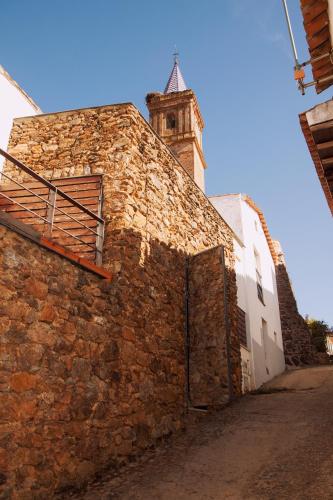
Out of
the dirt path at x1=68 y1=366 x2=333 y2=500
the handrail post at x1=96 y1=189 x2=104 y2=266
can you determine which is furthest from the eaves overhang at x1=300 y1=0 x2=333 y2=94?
the dirt path at x1=68 y1=366 x2=333 y2=500

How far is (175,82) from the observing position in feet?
103

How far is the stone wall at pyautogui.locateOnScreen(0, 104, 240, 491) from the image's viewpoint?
537 centimetres

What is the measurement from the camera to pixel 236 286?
1169 centimetres

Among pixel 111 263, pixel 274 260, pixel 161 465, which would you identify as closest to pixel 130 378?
pixel 161 465

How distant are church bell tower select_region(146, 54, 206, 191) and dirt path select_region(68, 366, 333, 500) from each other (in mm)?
19807

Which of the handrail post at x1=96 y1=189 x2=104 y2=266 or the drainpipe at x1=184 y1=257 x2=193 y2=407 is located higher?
the handrail post at x1=96 y1=189 x2=104 y2=266

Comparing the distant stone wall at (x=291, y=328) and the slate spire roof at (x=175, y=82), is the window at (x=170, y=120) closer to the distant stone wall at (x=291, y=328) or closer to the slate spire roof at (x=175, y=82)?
the slate spire roof at (x=175, y=82)

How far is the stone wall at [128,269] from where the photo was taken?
5371 mm

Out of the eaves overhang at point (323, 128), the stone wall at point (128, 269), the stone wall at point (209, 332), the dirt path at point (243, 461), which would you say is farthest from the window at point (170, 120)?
the eaves overhang at point (323, 128)

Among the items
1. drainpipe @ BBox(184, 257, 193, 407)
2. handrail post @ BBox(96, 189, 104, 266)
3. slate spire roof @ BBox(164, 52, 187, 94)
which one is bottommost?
drainpipe @ BBox(184, 257, 193, 407)

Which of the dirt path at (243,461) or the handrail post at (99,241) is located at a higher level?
the handrail post at (99,241)

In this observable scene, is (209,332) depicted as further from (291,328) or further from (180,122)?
(180,122)

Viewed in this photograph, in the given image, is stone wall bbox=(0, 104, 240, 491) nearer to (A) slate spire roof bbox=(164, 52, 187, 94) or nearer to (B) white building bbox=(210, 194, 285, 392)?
(B) white building bbox=(210, 194, 285, 392)

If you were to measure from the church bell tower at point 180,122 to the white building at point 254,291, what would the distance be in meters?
Result: 10.2
